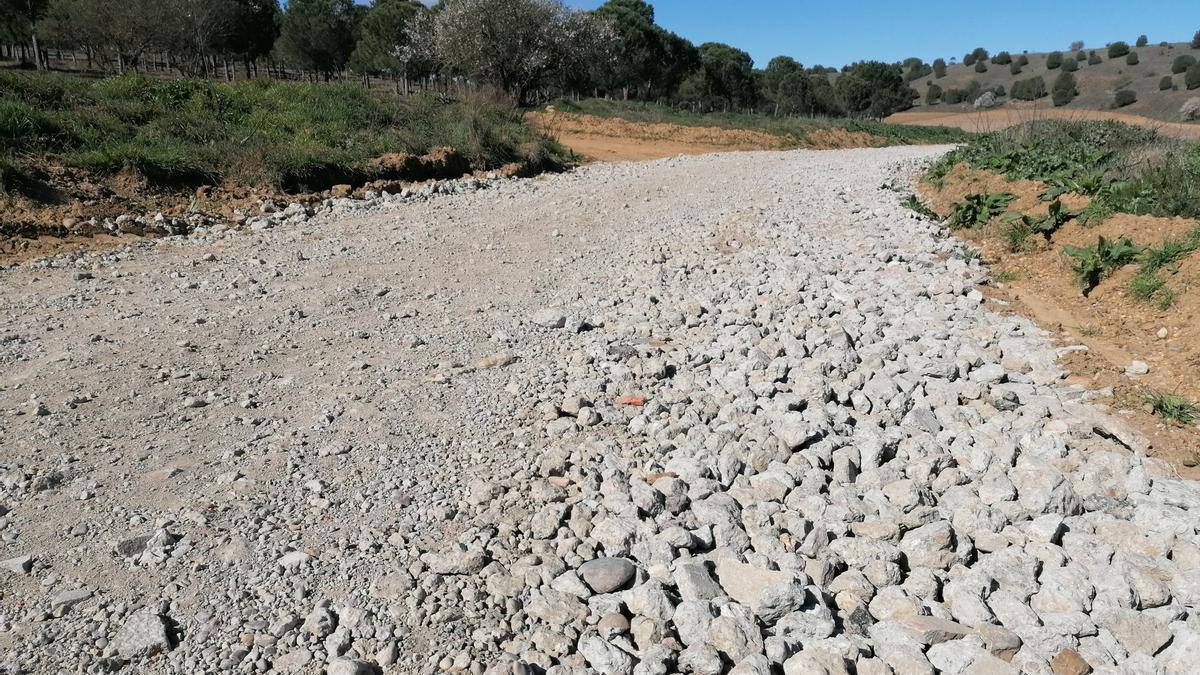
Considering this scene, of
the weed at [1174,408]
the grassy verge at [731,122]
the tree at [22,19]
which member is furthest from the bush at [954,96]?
the weed at [1174,408]

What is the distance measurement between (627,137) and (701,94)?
32.3 metres

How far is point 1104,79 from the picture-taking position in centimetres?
6669

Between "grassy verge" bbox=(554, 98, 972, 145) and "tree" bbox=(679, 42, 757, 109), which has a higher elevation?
"tree" bbox=(679, 42, 757, 109)

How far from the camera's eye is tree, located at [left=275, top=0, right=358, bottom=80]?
152 feet

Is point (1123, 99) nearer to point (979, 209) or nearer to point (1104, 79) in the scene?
point (1104, 79)

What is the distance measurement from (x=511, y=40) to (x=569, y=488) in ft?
80.6

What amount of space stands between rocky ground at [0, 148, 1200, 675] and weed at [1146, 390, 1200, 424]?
31cm

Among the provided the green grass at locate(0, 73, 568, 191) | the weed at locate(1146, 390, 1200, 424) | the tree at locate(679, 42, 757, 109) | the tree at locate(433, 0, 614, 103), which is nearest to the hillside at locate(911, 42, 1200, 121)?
the tree at locate(679, 42, 757, 109)

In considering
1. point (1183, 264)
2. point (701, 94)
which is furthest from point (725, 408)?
point (701, 94)

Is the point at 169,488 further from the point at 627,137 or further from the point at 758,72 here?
the point at 758,72

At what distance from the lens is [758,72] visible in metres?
67.5

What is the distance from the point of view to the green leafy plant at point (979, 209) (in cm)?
842

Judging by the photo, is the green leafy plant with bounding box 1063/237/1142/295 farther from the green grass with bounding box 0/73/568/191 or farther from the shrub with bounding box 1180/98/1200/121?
the shrub with bounding box 1180/98/1200/121

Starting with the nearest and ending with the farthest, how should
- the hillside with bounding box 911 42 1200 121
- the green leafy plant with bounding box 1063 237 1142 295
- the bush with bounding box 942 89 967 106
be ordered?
the green leafy plant with bounding box 1063 237 1142 295 → the hillside with bounding box 911 42 1200 121 → the bush with bounding box 942 89 967 106
